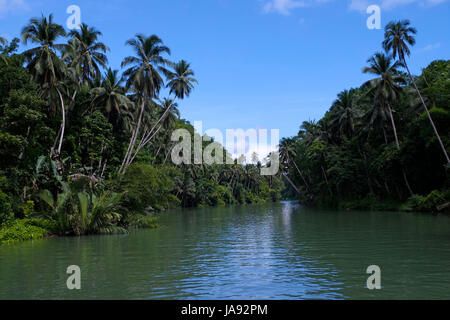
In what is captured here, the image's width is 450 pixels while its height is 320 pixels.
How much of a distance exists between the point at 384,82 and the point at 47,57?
35.3 meters

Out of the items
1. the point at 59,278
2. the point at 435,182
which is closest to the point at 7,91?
the point at 59,278

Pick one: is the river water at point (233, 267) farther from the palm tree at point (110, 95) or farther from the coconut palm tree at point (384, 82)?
the coconut palm tree at point (384, 82)

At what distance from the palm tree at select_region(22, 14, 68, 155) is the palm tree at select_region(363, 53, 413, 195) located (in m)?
33.3

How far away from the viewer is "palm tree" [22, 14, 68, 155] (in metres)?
29.8

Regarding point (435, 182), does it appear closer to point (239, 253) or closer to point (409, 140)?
point (409, 140)

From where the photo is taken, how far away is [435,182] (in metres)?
42.8

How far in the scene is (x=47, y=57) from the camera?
29.7 meters

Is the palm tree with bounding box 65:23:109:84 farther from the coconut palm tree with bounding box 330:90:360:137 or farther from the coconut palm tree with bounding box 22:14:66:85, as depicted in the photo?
the coconut palm tree with bounding box 330:90:360:137

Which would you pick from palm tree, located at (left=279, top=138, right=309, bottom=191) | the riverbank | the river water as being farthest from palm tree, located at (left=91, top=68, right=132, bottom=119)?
palm tree, located at (left=279, top=138, right=309, bottom=191)

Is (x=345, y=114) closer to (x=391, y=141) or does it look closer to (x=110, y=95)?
(x=391, y=141)

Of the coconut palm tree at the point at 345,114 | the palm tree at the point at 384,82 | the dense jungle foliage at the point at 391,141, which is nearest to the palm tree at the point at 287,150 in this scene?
the dense jungle foliage at the point at 391,141

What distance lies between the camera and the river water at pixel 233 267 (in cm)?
995

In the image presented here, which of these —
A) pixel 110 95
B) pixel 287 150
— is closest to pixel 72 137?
pixel 110 95

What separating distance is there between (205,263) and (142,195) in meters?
17.3
